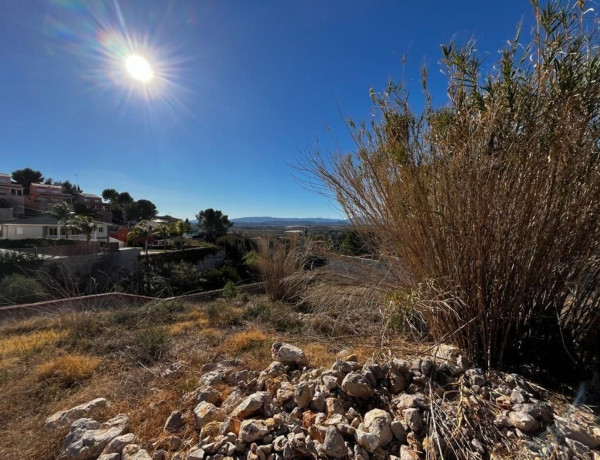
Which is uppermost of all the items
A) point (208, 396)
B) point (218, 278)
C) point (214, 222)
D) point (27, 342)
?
point (214, 222)

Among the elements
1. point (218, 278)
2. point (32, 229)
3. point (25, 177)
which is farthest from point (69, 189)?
point (218, 278)

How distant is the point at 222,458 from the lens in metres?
1.08

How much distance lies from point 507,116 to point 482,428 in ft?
4.35

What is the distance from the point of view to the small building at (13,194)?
2875cm

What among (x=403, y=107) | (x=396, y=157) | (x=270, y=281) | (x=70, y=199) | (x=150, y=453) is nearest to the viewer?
(x=150, y=453)

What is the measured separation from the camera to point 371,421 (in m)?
1.13

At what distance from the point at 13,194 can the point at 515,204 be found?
45.0 meters

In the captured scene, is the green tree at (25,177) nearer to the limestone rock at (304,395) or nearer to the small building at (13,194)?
the small building at (13,194)

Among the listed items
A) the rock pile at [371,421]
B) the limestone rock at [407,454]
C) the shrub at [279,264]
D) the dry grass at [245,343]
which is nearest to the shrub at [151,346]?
the dry grass at [245,343]

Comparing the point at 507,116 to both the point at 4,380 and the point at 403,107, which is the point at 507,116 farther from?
the point at 4,380

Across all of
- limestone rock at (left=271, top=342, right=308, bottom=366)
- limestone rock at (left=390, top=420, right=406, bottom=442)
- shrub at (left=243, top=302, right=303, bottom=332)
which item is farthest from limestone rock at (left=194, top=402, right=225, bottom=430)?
shrub at (left=243, top=302, right=303, bottom=332)

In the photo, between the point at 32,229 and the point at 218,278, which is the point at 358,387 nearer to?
the point at 218,278

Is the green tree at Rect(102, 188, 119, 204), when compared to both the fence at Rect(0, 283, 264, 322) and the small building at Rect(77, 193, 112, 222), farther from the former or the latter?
the fence at Rect(0, 283, 264, 322)

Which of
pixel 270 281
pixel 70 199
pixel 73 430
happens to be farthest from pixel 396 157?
pixel 70 199
